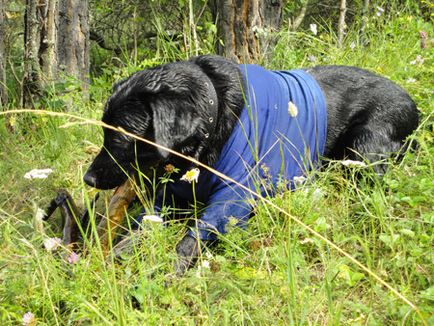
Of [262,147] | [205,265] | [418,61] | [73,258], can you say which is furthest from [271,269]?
[418,61]

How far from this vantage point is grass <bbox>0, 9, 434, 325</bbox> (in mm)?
1881

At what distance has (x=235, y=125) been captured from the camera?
2.74 metres

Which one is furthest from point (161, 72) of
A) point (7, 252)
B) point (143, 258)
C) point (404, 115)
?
point (404, 115)

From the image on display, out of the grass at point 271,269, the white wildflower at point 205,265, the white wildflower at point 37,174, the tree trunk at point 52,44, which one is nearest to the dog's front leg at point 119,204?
the grass at point 271,269

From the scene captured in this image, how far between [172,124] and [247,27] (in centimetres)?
229

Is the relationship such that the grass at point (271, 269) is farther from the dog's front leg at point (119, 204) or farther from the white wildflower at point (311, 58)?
the white wildflower at point (311, 58)

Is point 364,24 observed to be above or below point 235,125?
above

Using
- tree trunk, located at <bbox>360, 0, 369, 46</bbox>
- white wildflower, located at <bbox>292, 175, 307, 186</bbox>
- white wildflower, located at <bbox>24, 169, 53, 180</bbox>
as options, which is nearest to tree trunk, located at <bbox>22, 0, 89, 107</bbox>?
white wildflower, located at <bbox>24, 169, 53, 180</bbox>

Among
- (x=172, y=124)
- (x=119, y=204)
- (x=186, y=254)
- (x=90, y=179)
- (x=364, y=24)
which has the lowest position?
(x=186, y=254)

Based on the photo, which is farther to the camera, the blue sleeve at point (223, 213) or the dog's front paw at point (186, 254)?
the blue sleeve at point (223, 213)

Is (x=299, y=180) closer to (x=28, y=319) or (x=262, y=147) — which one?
(x=262, y=147)

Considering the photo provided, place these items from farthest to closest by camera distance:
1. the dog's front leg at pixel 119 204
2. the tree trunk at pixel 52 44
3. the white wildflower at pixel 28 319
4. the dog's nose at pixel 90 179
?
the tree trunk at pixel 52 44 → the dog's front leg at pixel 119 204 → the dog's nose at pixel 90 179 → the white wildflower at pixel 28 319

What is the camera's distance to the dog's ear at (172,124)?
2.45 metres

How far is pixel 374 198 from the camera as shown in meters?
2.46
